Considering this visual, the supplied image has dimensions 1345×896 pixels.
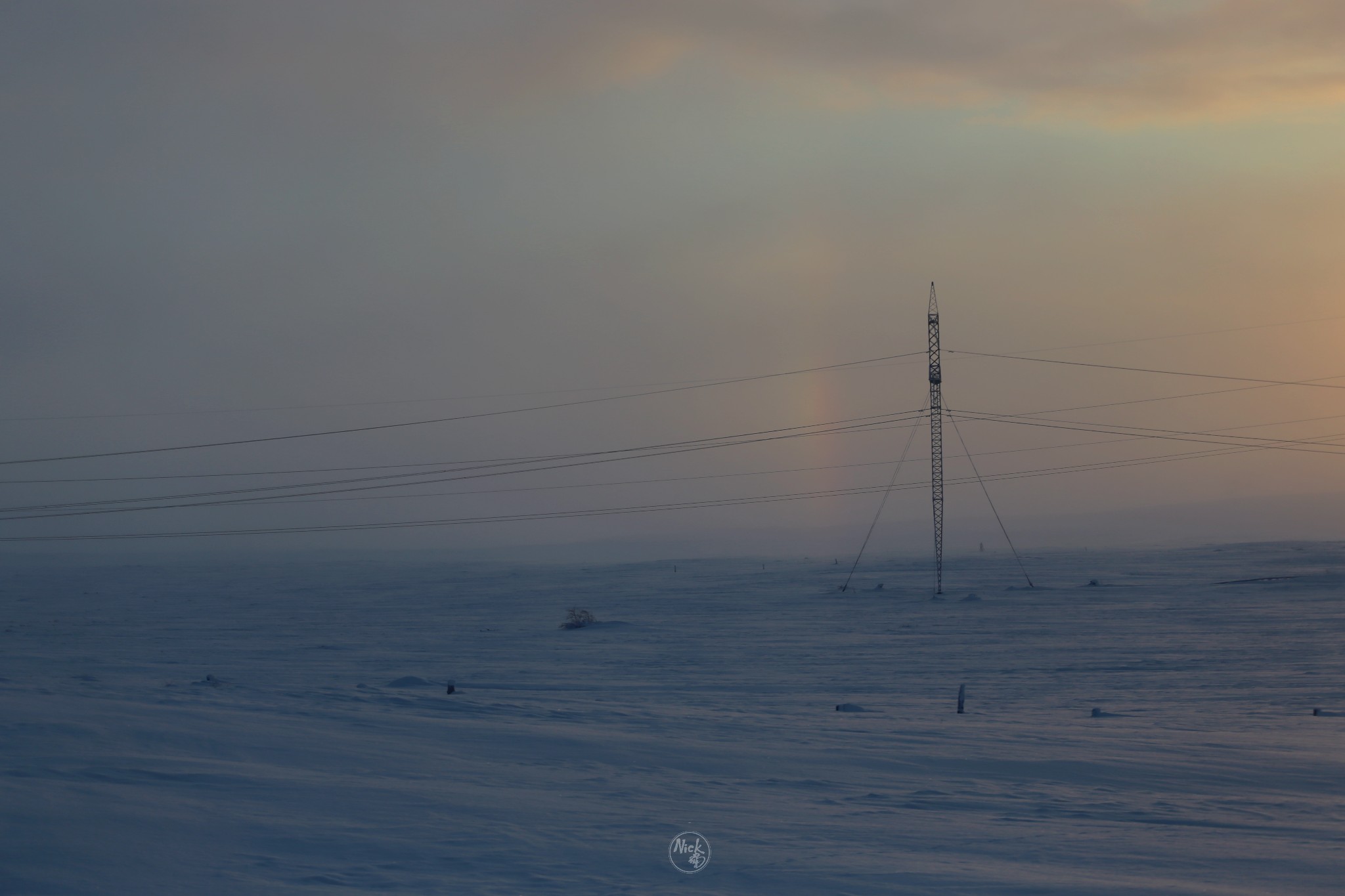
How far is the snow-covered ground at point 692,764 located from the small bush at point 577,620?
591 centimetres

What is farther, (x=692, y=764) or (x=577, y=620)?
(x=577, y=620)

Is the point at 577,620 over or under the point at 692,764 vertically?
over

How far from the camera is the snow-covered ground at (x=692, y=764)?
30.1 ft

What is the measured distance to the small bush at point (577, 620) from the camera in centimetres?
A: 4478

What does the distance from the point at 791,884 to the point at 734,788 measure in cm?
417

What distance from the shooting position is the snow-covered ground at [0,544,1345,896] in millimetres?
9164

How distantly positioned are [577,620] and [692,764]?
3099 cm

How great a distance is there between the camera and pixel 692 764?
14.6 m

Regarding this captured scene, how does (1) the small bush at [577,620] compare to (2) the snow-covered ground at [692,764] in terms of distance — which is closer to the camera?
(2) the snow-covered ground at [692,764]

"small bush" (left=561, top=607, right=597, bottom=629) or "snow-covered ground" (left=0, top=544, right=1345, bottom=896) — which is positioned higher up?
"small bush" (left=561, top=607, right=597, bottom=629)

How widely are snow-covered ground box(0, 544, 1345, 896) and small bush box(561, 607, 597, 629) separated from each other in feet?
19.4

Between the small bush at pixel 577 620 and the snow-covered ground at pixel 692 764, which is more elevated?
the small bush at pixel 577 620

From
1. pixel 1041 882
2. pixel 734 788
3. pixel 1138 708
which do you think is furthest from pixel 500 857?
pixel 1138 708

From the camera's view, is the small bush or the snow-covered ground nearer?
the snow-covered ground
